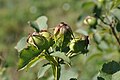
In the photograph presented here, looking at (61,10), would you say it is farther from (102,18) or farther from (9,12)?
(102,18)

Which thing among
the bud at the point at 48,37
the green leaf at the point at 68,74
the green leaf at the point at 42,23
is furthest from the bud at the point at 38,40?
the green leaf at the point at 42,23

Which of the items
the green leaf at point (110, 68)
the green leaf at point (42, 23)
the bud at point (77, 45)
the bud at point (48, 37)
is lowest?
the green leaf at point (110, 68)

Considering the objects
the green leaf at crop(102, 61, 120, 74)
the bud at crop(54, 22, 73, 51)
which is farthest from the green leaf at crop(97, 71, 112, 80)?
the bud at crop(54, 22, 73, 51)

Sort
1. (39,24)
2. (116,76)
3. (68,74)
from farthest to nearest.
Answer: (39,24)
(68,74)
(116,76)

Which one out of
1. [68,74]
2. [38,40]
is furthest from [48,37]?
[68,74]

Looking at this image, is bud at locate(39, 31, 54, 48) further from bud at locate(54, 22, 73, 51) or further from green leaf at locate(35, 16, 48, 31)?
green leaf at locate(35, 16, 48, 31)

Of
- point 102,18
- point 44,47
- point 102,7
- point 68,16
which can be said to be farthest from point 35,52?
point 68,16

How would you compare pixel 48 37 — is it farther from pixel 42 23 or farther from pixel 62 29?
pixel 42 23

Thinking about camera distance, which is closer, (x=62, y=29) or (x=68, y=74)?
(x=62, y=29)

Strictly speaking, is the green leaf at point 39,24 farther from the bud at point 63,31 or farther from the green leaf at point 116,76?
the green leaf at point 116,76
